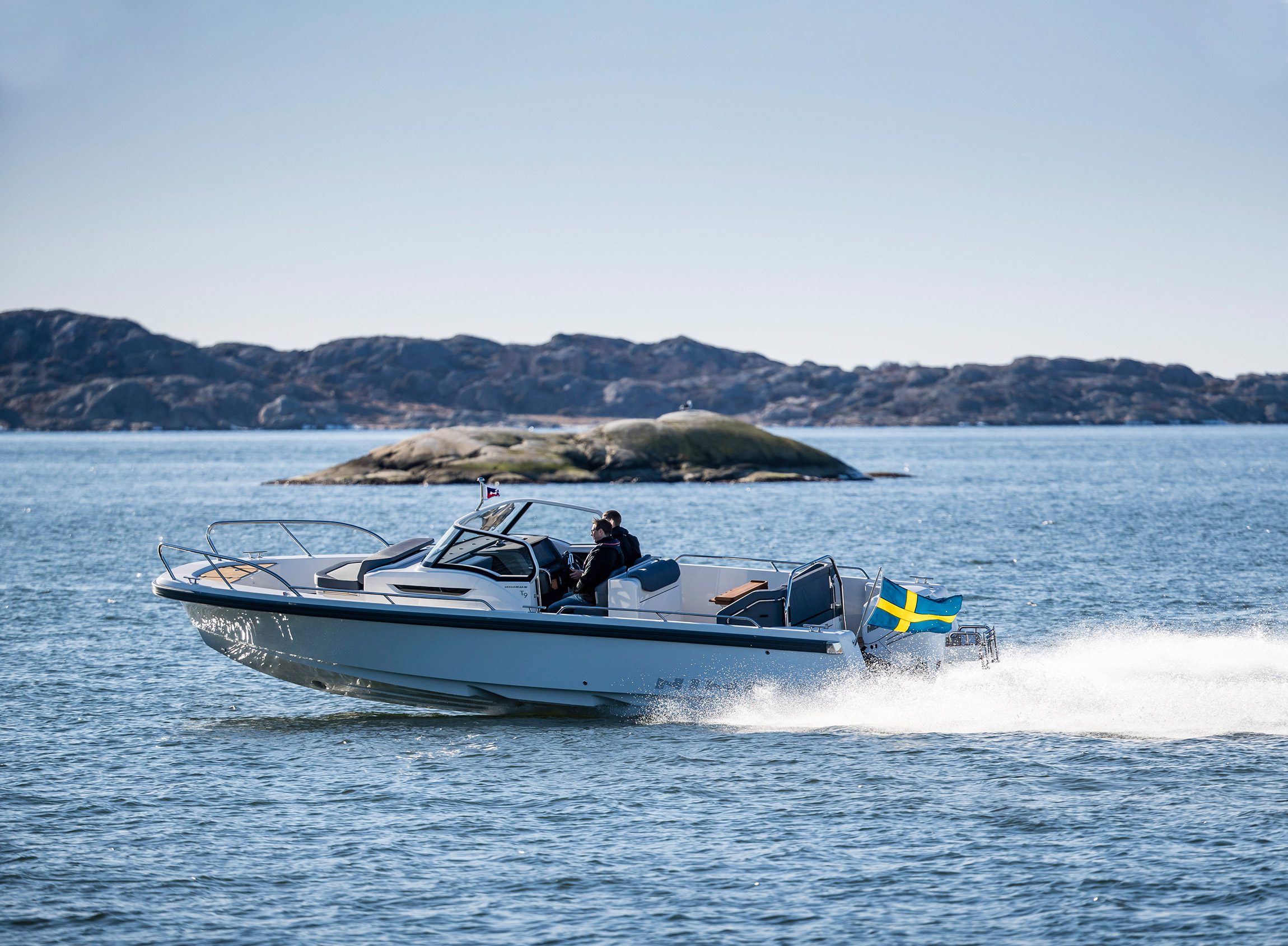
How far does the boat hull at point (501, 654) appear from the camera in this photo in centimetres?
1180

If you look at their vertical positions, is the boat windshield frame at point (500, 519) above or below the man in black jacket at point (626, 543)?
above

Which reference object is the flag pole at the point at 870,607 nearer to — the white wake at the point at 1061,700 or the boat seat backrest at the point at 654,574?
the white wake at the point at 1061,700

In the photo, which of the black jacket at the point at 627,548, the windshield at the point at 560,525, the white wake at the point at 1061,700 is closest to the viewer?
the white wake at the point at 1061,700

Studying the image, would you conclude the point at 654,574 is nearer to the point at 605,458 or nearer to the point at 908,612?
the point at 908,612

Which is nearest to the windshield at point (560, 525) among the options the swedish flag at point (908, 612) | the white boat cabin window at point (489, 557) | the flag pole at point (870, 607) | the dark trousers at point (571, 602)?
the white boat cabin window at point (489, 557)

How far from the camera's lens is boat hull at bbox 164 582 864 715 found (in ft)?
38.7

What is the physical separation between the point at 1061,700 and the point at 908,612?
2.54 meters

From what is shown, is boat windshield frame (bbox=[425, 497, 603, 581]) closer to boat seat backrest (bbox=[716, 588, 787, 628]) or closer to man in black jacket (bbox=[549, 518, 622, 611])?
man in black jacket (bbox=[549, 518, 622, 611])

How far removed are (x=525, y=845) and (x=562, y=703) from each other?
3158 millimetres

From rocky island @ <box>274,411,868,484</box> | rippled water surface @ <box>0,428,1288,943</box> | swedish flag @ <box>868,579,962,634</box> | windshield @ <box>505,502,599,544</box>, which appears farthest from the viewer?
rocky island @ <box>274,411,868,484</box>

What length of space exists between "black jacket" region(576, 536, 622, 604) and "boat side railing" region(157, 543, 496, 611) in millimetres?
949

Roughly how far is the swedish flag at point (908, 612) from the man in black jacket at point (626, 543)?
2.52 meters

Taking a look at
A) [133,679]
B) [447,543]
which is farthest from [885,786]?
[133,679]

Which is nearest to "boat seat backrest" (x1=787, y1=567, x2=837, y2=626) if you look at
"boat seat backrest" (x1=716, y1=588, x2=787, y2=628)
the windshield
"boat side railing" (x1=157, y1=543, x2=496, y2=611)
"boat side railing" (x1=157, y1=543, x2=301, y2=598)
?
"boat seat backrest" (x1=716, y1=588, x2=787, y2=628)
